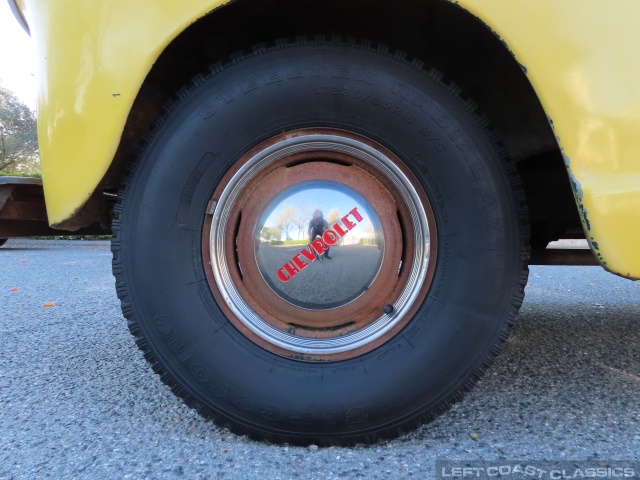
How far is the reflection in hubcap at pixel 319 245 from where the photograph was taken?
3.65 ft

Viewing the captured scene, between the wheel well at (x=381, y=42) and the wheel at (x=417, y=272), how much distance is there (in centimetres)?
12

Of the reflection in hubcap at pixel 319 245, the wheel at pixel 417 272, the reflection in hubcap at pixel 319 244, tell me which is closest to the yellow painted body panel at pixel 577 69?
the wheel at pixel 417 272

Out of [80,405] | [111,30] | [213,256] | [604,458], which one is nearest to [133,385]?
[80,405]

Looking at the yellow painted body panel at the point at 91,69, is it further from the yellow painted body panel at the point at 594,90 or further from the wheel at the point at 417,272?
the yellow painted body panel at the point at 594,90

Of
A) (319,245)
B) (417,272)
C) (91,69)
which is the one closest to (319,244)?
(319,245)

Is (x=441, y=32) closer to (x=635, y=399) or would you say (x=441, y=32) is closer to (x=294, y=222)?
(x=294, y=222)

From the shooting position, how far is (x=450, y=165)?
41.5 inches

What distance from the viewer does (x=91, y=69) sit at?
3.35ft

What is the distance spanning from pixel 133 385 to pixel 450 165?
1.26 metres

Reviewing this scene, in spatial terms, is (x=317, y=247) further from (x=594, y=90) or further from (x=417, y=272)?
(x=594, y=90)

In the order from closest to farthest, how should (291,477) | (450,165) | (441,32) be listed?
1. (291,477)
2. (450,165)
3. (441,32)

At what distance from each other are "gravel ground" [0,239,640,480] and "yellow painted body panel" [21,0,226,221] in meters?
0.63

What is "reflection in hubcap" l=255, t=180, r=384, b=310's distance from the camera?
3.65 feet

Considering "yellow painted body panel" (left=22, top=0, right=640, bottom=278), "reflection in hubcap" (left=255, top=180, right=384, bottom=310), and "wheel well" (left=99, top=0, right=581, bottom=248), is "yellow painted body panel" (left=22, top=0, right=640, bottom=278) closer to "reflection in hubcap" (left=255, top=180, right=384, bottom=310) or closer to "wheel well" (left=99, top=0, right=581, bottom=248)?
"wheel well" (left=99, top=0, right=581, bottom=248)
